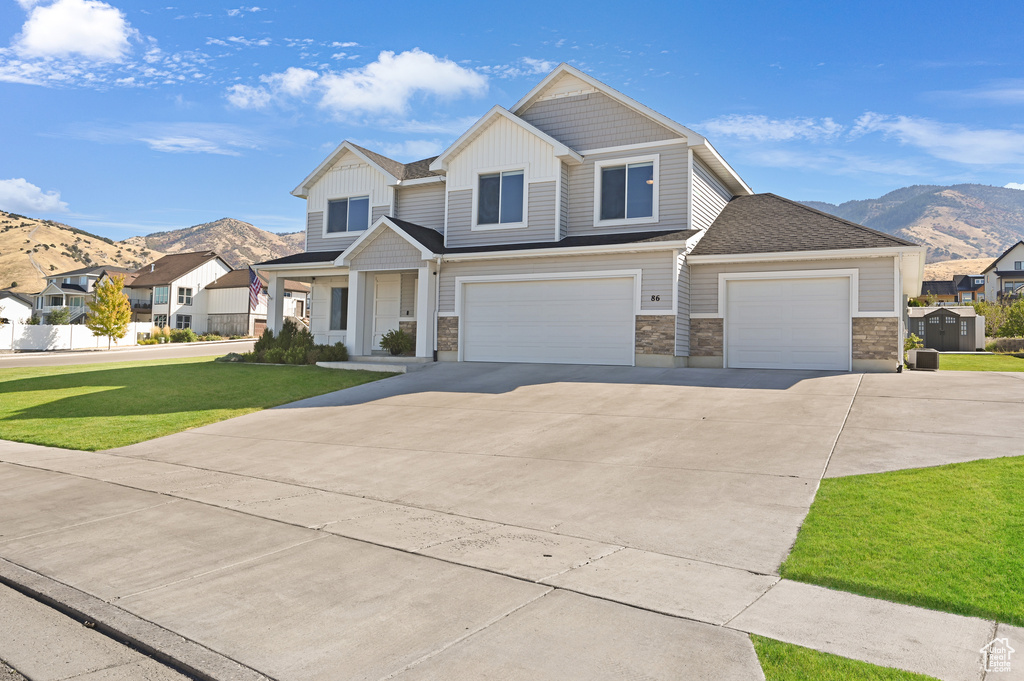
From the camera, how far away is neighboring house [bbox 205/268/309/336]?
59750 mm

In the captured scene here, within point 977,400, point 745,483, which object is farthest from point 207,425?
point 977,400

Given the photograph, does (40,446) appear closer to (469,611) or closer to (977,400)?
(469,611)

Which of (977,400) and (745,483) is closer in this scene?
(745,483)

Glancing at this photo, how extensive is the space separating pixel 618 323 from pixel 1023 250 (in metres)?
85.8

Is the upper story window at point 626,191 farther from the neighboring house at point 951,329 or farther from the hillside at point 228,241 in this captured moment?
the hillside at point 228,241

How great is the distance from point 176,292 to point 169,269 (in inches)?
162

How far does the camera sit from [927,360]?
1816 centimetres

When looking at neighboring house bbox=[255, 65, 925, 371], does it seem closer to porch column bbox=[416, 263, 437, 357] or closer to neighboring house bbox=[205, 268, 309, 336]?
porch column bbox=[416, 263, 437, 357]

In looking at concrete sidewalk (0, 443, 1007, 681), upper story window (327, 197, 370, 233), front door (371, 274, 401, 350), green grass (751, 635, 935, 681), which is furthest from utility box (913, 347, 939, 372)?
upper story window (327, 197, 370, 233)

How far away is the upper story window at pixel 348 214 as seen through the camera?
2414 centimetres

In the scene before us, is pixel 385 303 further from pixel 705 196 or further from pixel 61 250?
pixel 61 250

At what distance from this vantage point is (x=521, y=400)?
1370cm

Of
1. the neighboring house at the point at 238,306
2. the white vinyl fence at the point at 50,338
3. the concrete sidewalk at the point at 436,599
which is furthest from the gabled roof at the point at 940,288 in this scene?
the concrete sidewalk at the point at 436,599

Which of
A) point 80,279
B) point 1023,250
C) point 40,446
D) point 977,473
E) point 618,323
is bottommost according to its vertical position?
point 40,446
